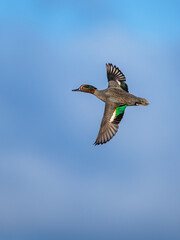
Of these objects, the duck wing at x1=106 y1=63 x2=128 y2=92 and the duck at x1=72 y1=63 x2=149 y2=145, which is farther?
the duck wing at x1=106 y1=63 x2=128 y2=92

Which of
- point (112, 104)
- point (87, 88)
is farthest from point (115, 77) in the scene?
point (112, 104)

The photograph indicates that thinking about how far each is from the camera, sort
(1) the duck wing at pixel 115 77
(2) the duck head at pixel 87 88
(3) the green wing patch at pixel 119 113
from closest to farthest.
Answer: (3) the green wing patch at pixel 119 113 < (2) the duck head at pixel 87 88 < (1) the duck wing at pixel 115 77

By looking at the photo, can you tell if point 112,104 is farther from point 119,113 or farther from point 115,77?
point 115,77

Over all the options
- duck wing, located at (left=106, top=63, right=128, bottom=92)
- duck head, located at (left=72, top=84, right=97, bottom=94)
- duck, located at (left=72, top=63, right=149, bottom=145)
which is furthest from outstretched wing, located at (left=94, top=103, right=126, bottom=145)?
duck wing, located at (left=106, top=63, right=128, bottom=92)

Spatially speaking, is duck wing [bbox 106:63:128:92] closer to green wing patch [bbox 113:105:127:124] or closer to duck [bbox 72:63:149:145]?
duck [bbox 72:63:149:145]

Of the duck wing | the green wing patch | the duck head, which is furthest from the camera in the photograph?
the duck wing

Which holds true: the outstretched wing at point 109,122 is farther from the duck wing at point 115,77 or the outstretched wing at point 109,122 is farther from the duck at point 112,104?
the duck wing at point 115,77

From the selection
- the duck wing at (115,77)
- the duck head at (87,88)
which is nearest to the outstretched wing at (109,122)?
the duck head at (87,88)
